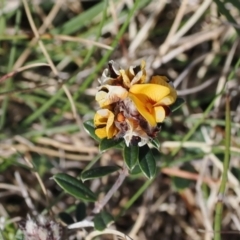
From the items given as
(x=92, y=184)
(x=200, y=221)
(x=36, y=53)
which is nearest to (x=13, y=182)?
(x=92, y=184)

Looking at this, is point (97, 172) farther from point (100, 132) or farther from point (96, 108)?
point (96, 108)

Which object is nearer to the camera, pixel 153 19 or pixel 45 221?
pixel 45 221

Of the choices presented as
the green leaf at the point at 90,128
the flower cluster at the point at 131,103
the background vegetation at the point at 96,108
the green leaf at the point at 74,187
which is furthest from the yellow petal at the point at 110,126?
the background vegetation at the point at 96,108

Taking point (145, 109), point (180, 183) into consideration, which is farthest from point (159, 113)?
point (180, 183)

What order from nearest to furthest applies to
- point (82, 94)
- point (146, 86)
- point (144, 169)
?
point (146, 86), point (144, 169), point (82, 94)

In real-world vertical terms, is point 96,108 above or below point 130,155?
below

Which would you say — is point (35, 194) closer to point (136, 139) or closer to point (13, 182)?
point (13, 182)

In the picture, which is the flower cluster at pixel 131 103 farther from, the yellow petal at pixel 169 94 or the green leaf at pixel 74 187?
the green leaf at pixel 74 187

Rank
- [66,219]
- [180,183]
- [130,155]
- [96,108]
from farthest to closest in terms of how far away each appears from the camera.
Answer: [96,108] < [180,183] < [66,219] < [130,155]

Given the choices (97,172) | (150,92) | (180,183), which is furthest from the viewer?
(180,183)
